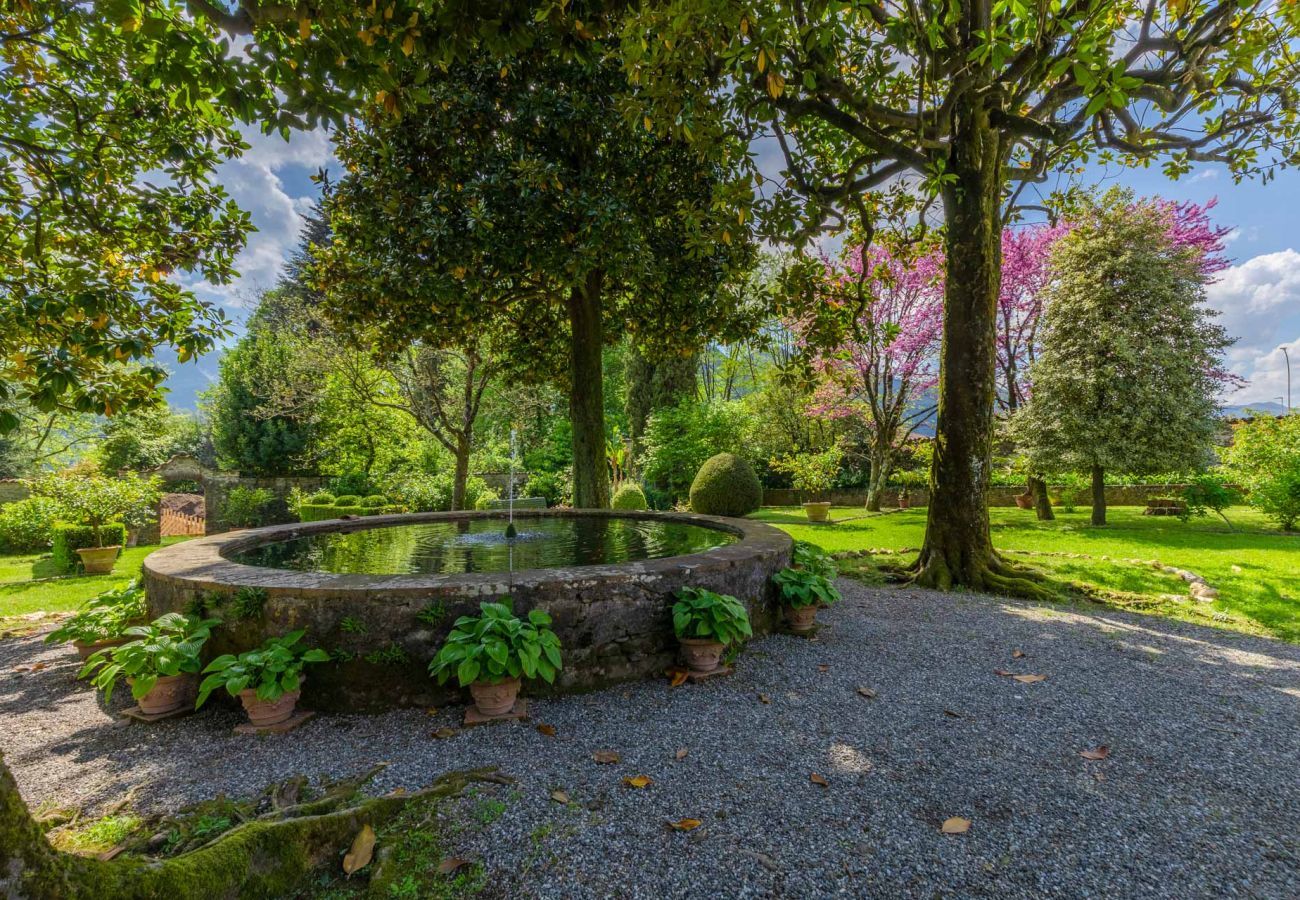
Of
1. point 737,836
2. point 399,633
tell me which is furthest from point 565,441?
point 737,836

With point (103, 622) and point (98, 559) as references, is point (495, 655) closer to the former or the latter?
point (103, 622)

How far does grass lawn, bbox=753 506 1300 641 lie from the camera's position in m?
5.18

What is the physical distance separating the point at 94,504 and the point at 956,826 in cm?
1227

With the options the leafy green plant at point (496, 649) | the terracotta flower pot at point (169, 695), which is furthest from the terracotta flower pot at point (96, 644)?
the leafy green plant at point (496, 649)

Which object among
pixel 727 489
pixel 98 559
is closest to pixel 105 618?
pixel 98 559

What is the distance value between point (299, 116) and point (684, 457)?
46.4ft

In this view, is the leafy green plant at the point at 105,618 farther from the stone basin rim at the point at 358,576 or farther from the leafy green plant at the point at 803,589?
the leafy green plant at the point at 803,589

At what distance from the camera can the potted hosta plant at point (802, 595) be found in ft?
13.7

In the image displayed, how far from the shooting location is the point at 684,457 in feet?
54.3

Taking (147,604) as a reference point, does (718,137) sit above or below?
above

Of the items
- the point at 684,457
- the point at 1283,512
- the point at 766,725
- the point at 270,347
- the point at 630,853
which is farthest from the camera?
the point at 270,347

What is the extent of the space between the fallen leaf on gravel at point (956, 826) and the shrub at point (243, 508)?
1607 cm

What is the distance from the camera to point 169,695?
2.94 metres

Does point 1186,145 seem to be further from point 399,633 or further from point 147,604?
point 147,604
